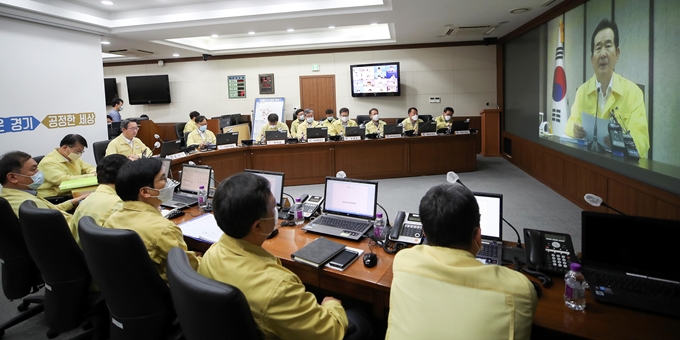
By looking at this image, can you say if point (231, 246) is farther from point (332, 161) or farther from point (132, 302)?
point (332, 161)

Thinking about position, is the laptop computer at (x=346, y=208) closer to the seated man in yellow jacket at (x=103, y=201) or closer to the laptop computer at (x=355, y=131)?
the seated man in yellow jacket at (x=103, y=201)

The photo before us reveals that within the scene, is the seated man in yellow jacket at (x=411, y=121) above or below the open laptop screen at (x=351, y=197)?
above

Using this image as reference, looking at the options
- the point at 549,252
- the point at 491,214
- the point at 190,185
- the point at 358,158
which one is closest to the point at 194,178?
the point at 190,185

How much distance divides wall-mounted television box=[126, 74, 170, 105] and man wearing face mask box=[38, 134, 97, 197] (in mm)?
6205

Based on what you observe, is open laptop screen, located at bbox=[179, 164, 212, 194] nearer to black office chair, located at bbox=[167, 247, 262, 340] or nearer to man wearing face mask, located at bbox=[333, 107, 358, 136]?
black office chair, located at bbox=[167, 247, 262, 340]

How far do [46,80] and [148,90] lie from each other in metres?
4.90

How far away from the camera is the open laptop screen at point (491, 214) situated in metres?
2.10

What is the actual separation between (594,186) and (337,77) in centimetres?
627

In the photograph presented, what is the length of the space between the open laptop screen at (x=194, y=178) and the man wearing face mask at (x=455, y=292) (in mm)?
2536

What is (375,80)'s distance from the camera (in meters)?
9.20

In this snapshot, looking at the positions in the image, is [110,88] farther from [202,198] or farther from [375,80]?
[202,198]

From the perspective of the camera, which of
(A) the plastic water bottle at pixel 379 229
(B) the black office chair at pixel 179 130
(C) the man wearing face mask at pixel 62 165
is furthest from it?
(B) the black office chair at pixel 179 130

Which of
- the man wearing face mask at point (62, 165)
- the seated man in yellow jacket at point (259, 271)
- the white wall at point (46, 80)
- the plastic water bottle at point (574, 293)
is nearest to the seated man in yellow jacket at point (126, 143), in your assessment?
the man wearing face mask at point (62, 165)

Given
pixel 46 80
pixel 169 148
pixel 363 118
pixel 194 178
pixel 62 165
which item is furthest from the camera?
pixel 363 118
